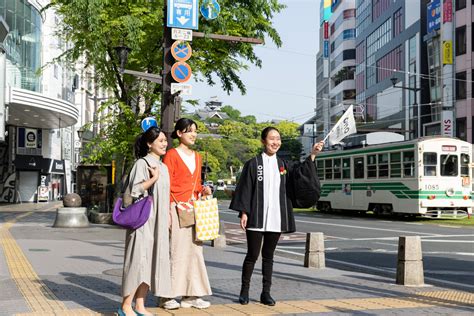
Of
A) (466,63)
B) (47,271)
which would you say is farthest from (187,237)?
(466,63)

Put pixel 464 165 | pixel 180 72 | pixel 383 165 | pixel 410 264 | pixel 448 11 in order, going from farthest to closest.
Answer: pixel 448 11, pixel 383 165, pixel 464 165, pixel 180 72, pixel 410 264

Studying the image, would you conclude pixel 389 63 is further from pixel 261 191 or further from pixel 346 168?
pixel 261 191

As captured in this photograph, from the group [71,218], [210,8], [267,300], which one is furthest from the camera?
[71,218]

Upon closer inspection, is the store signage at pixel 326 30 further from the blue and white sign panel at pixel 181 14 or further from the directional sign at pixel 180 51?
the directional sign at pixel 180 51

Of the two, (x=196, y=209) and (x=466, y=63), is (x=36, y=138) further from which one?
(x=196, y=209)

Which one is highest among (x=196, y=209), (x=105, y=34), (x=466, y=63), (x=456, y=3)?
(x=456, y=3)

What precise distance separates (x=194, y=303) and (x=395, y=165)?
19698 millimetres

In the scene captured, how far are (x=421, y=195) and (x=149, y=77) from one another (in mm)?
14624

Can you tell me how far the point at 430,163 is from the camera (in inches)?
920

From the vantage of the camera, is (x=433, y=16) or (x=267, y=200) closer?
(x=267, y=200)

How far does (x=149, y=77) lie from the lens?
1151 cm

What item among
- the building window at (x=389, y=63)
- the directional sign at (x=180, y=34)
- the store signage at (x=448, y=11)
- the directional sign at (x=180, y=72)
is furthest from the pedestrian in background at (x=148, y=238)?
the building window at (x=389, y=63)

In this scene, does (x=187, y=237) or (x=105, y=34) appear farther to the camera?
(x=105, y=34)

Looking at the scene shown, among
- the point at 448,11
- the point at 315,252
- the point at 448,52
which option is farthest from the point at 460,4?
the point at 315,252
